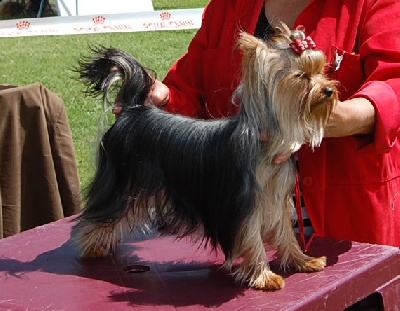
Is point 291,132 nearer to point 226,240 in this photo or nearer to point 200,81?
point 226,240

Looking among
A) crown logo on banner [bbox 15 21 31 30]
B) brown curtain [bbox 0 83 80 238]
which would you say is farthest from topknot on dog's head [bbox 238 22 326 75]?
crown logo on banner [bbox 15 21 31 30]

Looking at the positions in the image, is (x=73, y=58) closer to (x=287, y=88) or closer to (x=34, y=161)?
(x=34, y=161)

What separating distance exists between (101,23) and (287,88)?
26.8 ft

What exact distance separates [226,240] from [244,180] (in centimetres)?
19

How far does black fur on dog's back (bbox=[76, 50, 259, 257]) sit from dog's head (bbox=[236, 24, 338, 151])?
6 cm

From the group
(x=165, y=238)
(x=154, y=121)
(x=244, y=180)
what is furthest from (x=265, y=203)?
(x=165, y=238)

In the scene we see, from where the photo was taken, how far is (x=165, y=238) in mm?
2496

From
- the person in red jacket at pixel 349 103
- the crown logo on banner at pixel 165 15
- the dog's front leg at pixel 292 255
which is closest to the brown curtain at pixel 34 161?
the person in red jacket at pixel 349 103

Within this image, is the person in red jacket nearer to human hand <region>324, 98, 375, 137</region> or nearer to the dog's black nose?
human hand <region>324, 98, 375, 137</region>

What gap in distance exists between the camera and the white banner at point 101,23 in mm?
9617

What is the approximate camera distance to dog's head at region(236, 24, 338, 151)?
191cm

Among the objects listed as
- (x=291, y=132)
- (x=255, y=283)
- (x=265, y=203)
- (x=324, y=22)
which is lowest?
(x=255, y=283)

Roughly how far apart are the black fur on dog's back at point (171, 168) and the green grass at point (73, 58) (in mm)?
3631

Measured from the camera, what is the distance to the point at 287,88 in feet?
6.28
